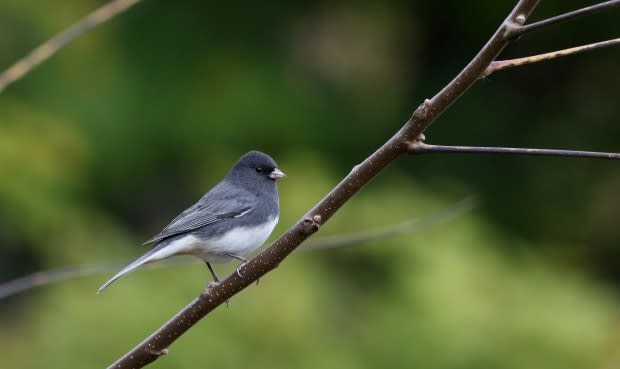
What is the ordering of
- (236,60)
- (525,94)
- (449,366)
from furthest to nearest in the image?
(525,94) < (236,60) < (449,366)

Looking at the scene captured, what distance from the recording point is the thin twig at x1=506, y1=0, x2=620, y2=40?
3.26 ft

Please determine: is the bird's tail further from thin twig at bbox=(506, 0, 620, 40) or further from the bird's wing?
thin twig at bbox=(506, 0, 620, 40)

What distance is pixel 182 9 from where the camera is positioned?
235 inches

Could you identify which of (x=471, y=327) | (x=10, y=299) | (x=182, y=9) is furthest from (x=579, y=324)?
(x=10, y=299)

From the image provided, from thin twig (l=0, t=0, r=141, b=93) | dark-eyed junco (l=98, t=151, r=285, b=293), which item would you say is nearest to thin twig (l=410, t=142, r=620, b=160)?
thin twig (l=0, t=0, r=141, b=93)

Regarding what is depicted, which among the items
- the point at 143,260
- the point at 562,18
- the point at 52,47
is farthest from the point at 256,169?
the point at 562,18

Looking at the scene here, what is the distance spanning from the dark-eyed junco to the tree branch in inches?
42.0

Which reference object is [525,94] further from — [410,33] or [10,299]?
[10,299]

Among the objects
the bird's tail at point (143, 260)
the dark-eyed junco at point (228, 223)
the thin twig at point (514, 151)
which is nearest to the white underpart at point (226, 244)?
the dark-eyed junco at point (228, 223)

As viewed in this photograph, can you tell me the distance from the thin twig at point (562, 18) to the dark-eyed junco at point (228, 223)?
149 centimetres

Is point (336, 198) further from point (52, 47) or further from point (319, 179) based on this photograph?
point (319, 179)

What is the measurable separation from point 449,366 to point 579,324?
718 millimetres

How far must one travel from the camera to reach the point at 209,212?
9.47 ft

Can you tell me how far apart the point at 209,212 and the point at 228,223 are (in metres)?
0.11
